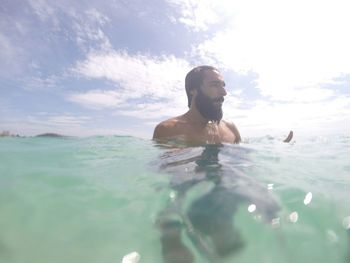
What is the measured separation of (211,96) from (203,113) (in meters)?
0.36

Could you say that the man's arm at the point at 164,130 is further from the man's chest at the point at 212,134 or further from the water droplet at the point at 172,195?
the water droplet at the point at 172,195

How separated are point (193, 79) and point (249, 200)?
3.83 metres

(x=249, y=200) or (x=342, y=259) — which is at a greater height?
(x=249, y=200)

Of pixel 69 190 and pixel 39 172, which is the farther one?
pixel 39 172

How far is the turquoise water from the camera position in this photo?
1768mm

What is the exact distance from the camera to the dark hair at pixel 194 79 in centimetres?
567

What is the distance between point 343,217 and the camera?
6.89 feet

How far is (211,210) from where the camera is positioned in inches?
85.4

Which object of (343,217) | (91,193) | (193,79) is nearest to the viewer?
(343,217)

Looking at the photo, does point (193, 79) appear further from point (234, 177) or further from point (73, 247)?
point (73, 247)

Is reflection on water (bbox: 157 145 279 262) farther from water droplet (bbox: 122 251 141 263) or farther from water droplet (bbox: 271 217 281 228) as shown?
water droplet (bbox: 122 251 141 263)

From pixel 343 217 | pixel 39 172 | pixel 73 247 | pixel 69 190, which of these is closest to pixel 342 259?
pixel 343 217

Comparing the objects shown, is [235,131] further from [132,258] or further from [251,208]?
[132,258]

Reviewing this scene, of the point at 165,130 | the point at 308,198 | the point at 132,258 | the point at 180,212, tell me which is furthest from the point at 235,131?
the point at 132,258
